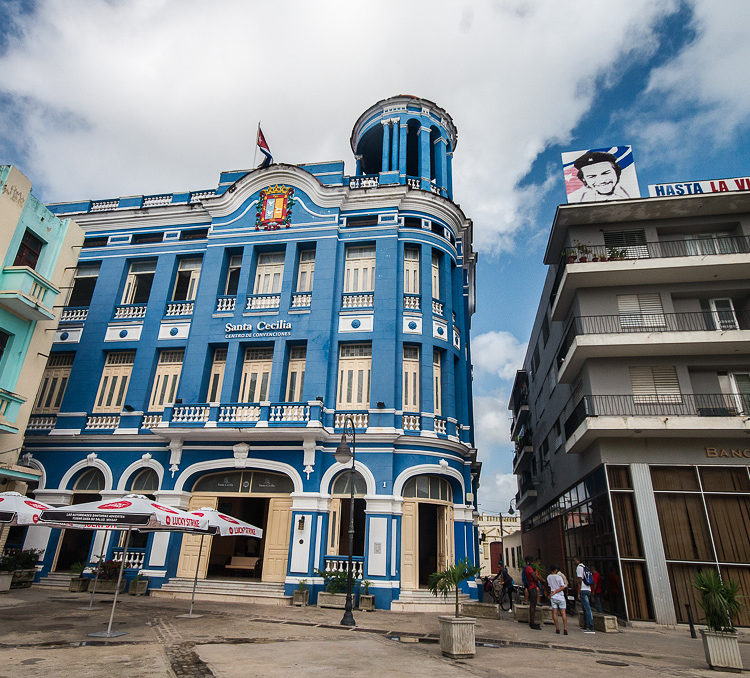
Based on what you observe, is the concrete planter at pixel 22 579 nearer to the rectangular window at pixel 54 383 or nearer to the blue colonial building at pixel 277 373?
the blue colonial building at pixel 277 373

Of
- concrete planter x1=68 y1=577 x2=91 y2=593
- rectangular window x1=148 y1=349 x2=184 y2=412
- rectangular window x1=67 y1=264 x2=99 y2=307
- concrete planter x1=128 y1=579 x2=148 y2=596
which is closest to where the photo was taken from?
concrete planter x1=128 y1=579 x2=148 y2=596

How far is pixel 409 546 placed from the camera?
59.8ft

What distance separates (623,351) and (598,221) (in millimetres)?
6027

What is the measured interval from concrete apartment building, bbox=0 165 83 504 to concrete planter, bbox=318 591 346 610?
1227 centimetres

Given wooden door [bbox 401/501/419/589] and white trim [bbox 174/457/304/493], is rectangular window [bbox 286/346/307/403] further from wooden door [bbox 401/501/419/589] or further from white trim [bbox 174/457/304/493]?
wooden door [bbox 401/501/419/589]

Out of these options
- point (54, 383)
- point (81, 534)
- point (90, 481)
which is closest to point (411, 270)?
point (90, 481)

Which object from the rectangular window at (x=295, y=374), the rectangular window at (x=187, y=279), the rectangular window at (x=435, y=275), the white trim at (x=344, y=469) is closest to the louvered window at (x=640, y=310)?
the rectangular window at (x=435, y=275)

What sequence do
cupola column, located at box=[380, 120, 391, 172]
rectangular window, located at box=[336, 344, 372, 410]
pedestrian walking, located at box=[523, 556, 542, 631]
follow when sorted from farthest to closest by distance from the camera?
cupola column, located at box=[380, 120, 391, 172] < rectangular window, located at box=[336, 344, 372, 410] < pedestrian walking, located at box=[523, 556, 542, 631]

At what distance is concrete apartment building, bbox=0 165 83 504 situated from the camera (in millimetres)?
18328

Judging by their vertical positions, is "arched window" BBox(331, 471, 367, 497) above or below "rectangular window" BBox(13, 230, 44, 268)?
below

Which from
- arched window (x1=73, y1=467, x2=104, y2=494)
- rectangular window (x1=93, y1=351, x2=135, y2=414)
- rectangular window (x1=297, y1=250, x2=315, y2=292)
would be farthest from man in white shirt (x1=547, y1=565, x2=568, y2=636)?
rectangular window (x1=93, y1=351, x2=135, y2=414)

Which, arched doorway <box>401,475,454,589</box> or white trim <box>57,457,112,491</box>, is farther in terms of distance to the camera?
white trim <box>57,457,112,491</box>

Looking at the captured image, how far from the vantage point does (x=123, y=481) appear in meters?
20.3

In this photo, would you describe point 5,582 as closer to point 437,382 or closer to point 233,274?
point 233,274
